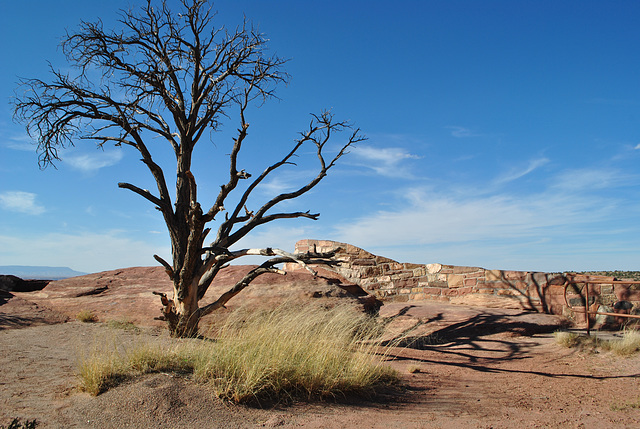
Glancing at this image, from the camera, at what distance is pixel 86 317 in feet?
31.9

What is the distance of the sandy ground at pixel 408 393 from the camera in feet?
13.7

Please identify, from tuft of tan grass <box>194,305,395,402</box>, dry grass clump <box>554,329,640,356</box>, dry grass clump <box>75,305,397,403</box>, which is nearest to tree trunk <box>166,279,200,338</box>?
dry grass clump <box>75,305,397,403</box>

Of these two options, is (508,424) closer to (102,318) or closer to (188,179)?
(188,179)

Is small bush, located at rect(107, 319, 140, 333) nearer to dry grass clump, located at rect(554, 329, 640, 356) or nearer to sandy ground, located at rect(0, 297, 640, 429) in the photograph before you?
sandy ground, located at rect(0, 297, 640, 429)

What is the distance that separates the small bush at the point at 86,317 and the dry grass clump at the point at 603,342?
1002 cm

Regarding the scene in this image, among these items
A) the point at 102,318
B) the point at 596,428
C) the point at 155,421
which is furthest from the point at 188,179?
the point at 596,428

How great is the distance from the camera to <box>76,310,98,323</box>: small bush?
9.71 m

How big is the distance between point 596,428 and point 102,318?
9643mm

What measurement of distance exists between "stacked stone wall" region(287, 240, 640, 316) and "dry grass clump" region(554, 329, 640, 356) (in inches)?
59.4

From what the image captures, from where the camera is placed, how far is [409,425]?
449cm

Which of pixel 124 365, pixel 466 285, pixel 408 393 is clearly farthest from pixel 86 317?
pixel 466 285

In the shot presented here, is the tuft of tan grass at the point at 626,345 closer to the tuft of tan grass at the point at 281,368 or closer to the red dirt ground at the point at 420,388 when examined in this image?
the red dirt ground at the point at 420,388

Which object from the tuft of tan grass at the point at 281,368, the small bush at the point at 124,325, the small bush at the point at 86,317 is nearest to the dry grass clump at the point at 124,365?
the tuft of tan grass at the point at 281,368

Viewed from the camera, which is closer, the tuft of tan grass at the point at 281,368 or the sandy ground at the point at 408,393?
the sandy ground at the point at 408,393
